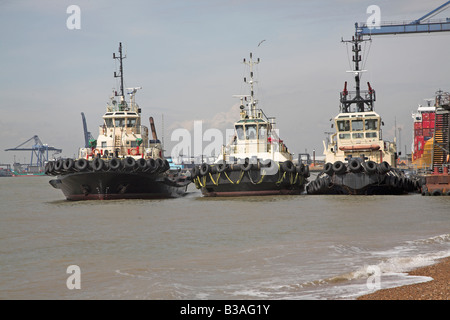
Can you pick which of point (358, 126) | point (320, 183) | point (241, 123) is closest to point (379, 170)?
point (320, 183)

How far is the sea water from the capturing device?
10484mm

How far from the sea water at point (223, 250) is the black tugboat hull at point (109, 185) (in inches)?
191

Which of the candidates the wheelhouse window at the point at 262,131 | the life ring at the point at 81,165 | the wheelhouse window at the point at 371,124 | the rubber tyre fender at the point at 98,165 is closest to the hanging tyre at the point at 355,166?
the wheelhouse window at the point at 371,124

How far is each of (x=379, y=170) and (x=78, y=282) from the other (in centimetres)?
2234

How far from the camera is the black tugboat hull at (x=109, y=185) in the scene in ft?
102

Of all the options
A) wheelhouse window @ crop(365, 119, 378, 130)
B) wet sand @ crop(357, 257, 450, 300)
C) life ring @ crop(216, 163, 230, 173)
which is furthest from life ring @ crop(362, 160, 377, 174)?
wet sand @ crop(357, 257, 450, 300)

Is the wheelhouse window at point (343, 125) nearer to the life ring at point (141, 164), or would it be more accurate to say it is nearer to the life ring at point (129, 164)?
the life ring at point (141, 164)

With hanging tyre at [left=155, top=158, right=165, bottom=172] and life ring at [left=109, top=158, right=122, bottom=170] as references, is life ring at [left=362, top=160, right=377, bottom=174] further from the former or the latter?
life ring at [left=109, top=158, right=122, bottom=170]

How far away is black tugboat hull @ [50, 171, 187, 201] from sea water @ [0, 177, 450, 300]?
486 cm

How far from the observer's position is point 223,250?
48.5 ft

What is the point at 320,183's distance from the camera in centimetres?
3250

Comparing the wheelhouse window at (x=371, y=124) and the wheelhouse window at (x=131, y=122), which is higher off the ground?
the wheelhouse window at (x=131, y=122)
